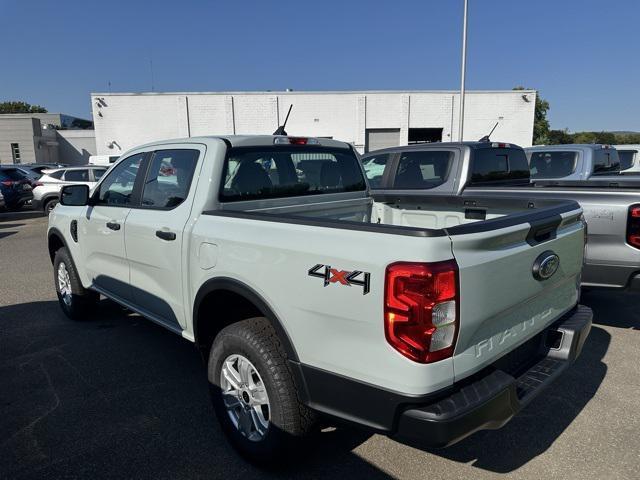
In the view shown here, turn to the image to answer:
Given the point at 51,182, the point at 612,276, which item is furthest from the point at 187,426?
the point at 51,182

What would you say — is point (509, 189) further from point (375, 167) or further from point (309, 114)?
point (309, 114)

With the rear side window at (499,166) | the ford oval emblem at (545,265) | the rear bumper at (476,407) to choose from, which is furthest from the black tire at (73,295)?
the rear side window at (499,166)

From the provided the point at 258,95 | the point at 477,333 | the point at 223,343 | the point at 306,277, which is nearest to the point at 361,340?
the point at 306,277

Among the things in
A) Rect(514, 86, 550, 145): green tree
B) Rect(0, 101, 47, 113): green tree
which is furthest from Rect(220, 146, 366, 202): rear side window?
Rect(0, 101, 47, 113): green tree

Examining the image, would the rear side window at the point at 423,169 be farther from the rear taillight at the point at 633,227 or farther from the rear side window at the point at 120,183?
the rear side window at the point at 120,183

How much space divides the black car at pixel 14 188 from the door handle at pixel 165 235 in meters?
15.4

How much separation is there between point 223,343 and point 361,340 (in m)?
1.04

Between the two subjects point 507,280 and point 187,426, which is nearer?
point 507,280

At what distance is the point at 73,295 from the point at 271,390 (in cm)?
350

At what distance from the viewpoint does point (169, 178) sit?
11.3 feet

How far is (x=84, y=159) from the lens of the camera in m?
42.5

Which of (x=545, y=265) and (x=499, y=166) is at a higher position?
(x=499, y=166)

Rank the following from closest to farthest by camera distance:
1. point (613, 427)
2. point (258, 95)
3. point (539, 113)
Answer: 1. point (613, 427)
2. point (258, 95)
3. point (539, 113)

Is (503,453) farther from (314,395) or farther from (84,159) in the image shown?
(84,159)
